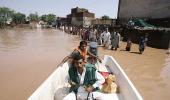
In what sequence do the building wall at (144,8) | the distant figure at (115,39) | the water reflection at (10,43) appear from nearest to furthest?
the distant figure at (115,39) < the water reflection at (10,43) < the building wall at (144,8)

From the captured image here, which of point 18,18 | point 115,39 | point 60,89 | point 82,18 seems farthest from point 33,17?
point 60,89

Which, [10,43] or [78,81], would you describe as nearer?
[78,81]

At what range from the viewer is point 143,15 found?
→ 88.2 ft

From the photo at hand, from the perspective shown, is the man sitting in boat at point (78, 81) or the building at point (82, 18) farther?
the building at point (82, 18)

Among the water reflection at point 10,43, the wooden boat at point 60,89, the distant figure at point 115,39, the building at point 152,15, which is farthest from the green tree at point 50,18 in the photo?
the wooden boat at point 60,89

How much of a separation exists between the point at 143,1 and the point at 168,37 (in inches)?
383

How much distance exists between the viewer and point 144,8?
26625mm

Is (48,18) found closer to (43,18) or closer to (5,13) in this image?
(43,18)

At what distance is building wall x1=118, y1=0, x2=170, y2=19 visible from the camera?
22750 mm

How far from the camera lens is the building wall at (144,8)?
2275 centimetres

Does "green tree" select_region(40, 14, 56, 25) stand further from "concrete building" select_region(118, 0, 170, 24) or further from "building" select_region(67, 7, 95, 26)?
"concrete building" select_region(118, 0, 170, 24)

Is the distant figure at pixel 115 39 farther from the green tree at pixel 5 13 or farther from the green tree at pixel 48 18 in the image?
the green tree at pixel 48 18

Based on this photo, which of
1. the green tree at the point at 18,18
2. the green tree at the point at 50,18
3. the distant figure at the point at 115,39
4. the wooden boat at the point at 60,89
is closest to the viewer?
the wooden boat at the point at 60,89

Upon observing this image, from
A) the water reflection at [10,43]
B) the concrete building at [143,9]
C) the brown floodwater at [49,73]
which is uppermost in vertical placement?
the concrete building at [143,9]
